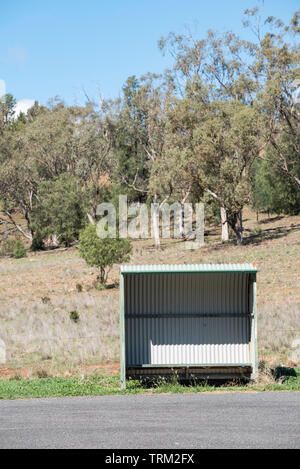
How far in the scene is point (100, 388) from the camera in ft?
40.7

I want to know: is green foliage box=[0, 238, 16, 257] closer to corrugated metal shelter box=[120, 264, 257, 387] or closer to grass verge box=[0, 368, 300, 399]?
grass verge box=[0, 368, 300, 399]

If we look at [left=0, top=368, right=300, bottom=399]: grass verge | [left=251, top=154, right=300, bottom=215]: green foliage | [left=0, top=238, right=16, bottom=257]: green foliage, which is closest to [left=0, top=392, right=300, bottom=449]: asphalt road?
[left=0, top=368, right=300, bottom=399]: grass verge

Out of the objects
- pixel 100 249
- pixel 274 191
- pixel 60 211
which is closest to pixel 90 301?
pixel 100 249

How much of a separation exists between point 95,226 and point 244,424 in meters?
28.0

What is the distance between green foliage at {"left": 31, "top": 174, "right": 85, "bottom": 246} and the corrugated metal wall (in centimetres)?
4863

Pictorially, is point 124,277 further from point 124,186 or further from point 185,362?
point 124,186

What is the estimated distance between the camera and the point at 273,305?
26.4 m

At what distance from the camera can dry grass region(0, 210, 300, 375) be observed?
17.2 meters

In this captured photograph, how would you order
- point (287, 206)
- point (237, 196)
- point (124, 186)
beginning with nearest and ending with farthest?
point (237, 196)
point (287, 206)
point (124, 186)

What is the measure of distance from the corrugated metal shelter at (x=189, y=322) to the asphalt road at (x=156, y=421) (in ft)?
5.32

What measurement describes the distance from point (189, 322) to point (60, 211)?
4925 centimetres

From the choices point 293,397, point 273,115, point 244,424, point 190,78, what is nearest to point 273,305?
point 293,397

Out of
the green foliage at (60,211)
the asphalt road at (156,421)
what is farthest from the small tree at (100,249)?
the green foliage at (60,211)

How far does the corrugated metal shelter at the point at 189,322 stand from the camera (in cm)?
1311
